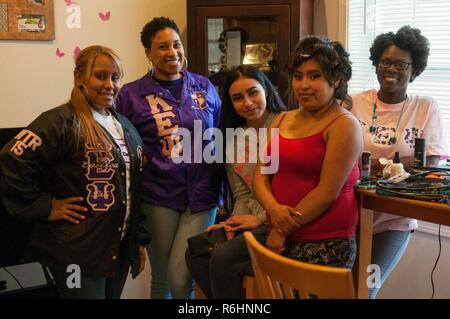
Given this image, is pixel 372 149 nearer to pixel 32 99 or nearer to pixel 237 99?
pixel 237 99

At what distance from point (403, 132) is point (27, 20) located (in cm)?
190

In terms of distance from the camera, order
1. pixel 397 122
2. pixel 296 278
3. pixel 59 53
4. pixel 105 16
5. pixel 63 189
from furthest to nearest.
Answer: pixel 105 16, pixel 59 53, pixel 397 122, pixel 63 189, pixel 296 278

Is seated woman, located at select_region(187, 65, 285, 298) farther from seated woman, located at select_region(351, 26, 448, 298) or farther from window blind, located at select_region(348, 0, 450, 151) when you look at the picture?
window blind, located at select_region(348, 0, 450, 151)

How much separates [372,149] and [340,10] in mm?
1149

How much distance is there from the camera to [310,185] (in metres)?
1.60

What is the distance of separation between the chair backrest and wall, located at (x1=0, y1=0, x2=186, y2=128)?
71.0 inches

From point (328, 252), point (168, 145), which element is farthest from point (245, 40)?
point (328, 252)

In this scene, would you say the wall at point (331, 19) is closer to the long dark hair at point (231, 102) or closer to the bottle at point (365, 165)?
the long dark hair at point (231, 102)

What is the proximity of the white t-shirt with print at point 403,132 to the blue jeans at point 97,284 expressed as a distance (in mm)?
1017

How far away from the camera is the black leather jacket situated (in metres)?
1.66

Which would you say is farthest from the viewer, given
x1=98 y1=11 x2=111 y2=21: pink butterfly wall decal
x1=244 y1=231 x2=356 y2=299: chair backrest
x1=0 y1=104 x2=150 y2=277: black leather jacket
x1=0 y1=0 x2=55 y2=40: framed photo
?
x1=98 y1=11 x2=111 y2=21: pink butterfly wall decal

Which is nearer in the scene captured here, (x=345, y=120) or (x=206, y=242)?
(x=345, y=120)

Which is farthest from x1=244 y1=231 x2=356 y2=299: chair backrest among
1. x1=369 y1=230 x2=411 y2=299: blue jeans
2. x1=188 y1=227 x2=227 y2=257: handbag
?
x1=369 y1=230 x2=411 y2=299: blue jeans

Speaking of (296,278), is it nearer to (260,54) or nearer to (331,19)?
(260,54)
